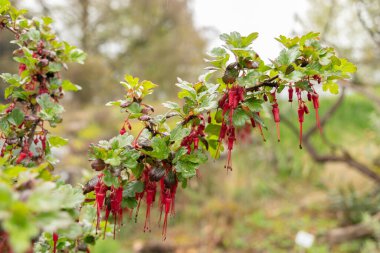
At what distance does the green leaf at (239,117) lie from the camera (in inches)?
32.2

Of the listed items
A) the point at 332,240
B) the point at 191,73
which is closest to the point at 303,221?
the point at 332,240

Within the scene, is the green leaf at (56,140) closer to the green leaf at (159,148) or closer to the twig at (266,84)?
the green leaf at (159,148)

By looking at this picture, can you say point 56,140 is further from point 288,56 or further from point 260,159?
point 260,159

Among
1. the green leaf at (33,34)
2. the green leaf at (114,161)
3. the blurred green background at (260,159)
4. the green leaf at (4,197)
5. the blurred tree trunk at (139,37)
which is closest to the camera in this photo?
the green leaf at (4,197)

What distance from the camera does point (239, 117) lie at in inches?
32.5

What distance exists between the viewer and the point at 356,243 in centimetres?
378

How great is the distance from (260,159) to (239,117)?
5.58 meters

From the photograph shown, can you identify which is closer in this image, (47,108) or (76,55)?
(47,108)

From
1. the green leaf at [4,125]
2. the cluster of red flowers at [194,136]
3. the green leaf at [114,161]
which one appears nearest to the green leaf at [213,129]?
the cluster of red flowers at [194,136]

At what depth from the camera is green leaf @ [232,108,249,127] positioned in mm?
817

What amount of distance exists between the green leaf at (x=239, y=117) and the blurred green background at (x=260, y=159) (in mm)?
2122

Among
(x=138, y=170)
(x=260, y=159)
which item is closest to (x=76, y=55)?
(x=138, y=170)

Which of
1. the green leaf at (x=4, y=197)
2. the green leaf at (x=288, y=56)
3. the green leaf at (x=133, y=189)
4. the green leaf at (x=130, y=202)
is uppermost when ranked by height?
the green leaf at (x=288, y=56)

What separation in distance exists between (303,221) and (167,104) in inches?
159
